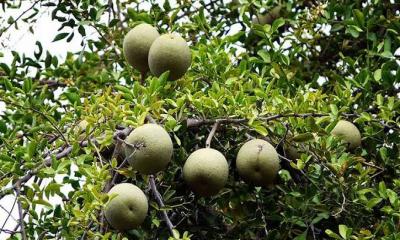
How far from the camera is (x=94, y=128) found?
2559 millimetres

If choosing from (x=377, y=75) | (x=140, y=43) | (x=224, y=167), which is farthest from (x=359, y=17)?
(x=224, y=167)

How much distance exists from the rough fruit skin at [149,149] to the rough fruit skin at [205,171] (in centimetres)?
14

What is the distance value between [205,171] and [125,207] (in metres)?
0.29

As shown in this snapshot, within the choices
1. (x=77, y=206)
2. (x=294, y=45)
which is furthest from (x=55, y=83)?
(x=77, y=206)

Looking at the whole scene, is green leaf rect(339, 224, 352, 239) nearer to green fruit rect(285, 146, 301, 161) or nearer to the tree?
the tree

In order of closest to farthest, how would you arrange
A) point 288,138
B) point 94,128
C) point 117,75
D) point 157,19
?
point 94,128 → point 288,138 → point 157,19 → point 117,75

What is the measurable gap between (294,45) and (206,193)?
4.07 feet

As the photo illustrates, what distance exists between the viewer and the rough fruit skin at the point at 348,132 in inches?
119

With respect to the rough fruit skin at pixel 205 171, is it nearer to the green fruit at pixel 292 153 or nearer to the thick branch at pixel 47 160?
Answer: the thick branch at pixel 47 160

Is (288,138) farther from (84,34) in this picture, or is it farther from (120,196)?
(84,34)

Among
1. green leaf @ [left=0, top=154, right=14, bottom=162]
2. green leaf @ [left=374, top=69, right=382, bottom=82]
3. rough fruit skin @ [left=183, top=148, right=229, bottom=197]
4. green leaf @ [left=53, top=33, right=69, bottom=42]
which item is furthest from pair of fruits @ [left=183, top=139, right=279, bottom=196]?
green leaf @ [left=53, top=33, right=69, bottom=42]

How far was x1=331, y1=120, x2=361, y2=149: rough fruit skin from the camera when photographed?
3.03 meters

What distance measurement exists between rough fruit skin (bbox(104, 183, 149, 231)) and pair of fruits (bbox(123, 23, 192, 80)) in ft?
1.63

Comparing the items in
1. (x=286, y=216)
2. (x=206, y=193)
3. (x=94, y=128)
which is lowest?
(x=286, y=216)
